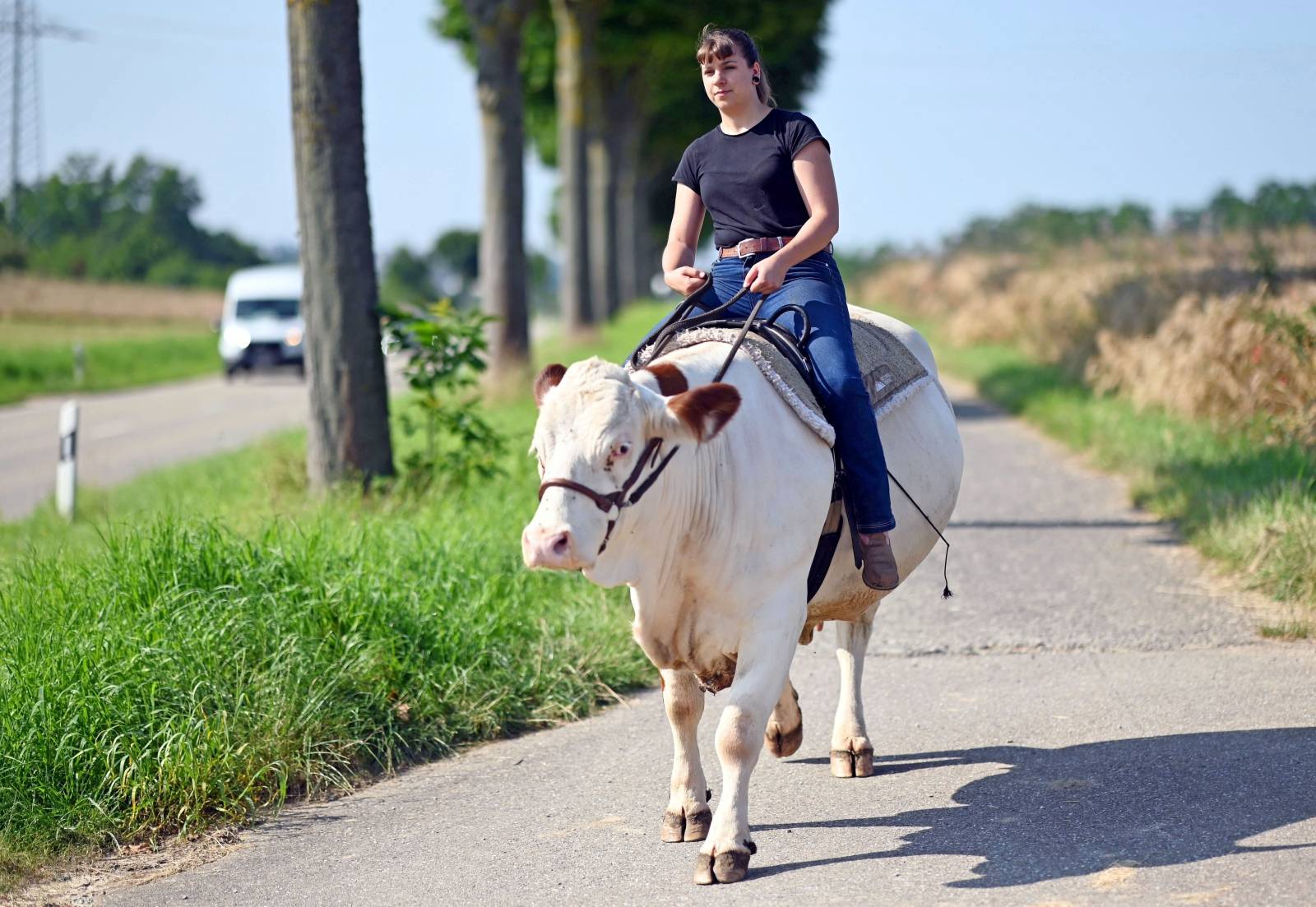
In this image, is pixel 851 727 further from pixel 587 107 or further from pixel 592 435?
pixel 587 107

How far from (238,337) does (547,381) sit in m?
31.3

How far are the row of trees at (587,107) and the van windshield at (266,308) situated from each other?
640cm

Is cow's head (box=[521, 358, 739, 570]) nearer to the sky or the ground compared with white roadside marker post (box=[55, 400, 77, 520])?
nearer to the sky

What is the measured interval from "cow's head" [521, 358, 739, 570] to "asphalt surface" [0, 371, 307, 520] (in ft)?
35.7

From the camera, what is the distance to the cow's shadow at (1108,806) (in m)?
4.81

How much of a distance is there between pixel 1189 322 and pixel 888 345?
30.1 feet

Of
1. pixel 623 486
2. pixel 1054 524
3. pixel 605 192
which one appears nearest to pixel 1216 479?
pixel 1054 524

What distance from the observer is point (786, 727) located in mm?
5867

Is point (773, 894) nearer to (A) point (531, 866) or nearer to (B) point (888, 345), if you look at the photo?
(A) point (531, 866)

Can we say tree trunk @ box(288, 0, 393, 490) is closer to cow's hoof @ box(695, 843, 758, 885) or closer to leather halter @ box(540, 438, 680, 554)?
leather halter @ box(540, 438, 680, 554)

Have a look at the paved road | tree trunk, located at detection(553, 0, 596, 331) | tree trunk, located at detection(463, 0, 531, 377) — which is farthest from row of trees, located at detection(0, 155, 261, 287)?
the paved road

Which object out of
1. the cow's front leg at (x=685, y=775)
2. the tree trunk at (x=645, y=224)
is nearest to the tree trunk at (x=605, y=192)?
the tree trunk at (x=645, y=224)

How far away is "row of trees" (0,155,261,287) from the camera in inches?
847

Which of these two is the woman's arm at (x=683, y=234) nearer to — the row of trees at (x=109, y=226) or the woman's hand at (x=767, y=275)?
the woman's hand at (x=767, y=275)
